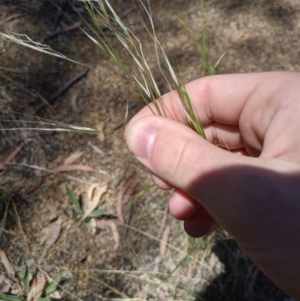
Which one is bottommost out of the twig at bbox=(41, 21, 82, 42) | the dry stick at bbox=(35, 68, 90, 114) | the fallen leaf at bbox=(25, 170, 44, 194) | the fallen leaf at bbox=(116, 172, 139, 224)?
the fallen leaf at bbox=(116, 172, 139, 224)

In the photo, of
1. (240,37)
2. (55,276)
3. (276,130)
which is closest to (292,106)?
(276,130)

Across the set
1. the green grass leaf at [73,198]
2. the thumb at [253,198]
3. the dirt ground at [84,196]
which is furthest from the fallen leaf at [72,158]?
the thumb at [253,198]

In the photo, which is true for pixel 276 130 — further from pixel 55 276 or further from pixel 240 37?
pixel 240 37

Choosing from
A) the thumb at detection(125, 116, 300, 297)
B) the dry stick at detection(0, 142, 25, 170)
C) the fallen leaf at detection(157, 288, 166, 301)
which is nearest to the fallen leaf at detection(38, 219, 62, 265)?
the dry stick at detection(0, 142, 25, 170)

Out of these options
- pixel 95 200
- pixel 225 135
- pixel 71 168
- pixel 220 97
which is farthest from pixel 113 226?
pixel 220 97

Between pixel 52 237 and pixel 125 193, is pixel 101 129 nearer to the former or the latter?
pixel 125 193

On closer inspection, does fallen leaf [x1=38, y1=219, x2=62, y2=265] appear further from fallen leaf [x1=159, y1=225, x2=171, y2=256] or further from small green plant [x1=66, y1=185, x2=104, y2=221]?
fallen leaf [x1=159, y1=225, x2=171, y2=256]

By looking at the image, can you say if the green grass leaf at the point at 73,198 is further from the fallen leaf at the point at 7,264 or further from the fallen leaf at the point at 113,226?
the fallen leaf at the point at 7,264
